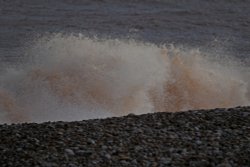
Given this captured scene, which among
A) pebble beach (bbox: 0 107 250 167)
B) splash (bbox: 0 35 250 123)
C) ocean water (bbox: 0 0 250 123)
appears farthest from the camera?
ocean water (bbox: 0 0 250 123)

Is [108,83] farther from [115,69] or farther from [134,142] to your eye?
[134,142]

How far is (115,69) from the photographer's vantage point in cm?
1477

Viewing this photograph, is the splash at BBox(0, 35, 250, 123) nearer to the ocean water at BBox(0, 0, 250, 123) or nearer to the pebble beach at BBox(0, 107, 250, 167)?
the ocean water at BBox(0, 0, 250, 123)

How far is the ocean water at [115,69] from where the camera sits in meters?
13.7

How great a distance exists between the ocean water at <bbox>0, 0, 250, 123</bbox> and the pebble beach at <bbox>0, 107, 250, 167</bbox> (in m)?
3.37

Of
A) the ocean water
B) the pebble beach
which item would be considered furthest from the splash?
the pebble beach

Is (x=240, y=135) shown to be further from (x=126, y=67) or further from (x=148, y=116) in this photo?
(x=126, y=67)

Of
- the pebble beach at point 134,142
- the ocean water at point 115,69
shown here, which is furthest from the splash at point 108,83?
the pebble beach at point 134,142

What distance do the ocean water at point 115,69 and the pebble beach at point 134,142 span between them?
337cm

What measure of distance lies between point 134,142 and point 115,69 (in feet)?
22.3

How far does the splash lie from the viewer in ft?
44.4

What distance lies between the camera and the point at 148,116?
9328 mm

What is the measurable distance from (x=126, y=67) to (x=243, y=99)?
9.38ft

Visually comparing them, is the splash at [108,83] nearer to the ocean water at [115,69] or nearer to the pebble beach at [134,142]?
the ocean water at [115,69]
